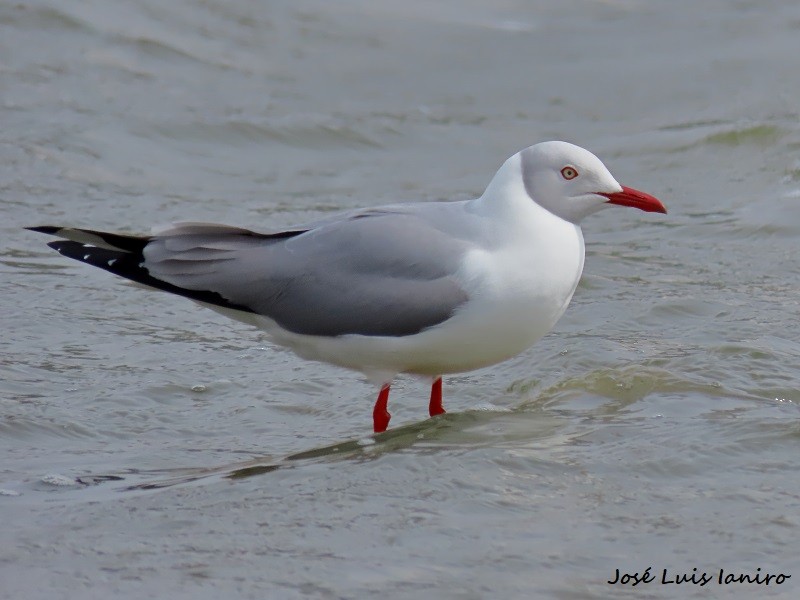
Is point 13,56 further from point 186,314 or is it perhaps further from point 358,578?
point 358,578

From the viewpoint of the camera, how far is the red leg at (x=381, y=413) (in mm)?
5801

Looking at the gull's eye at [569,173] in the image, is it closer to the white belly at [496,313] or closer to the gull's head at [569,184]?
the gull's head at [569,184]

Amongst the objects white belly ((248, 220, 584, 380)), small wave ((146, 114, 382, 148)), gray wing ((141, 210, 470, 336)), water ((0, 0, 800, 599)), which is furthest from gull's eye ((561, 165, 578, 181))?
small wave ((146, 114, 382, 148))

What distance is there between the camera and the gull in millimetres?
5379

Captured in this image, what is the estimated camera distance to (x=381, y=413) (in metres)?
5.80

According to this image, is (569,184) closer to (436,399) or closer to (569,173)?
(569,173)

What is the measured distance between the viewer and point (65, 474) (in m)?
5.26

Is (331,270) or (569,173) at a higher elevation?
(569,173)

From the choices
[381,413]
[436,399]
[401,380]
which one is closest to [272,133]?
[401,380]

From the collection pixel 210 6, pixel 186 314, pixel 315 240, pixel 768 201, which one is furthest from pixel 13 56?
pixel 315 240

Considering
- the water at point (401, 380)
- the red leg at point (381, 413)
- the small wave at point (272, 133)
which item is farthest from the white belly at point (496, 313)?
the small wave at point (272, 133)

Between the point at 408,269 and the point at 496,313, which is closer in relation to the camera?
the point at 496,313

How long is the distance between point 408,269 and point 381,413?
655 millimetres

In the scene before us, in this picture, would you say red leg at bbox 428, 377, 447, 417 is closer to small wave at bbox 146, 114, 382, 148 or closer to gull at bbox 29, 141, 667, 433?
gull at bbox 29, 141, 667, 433
